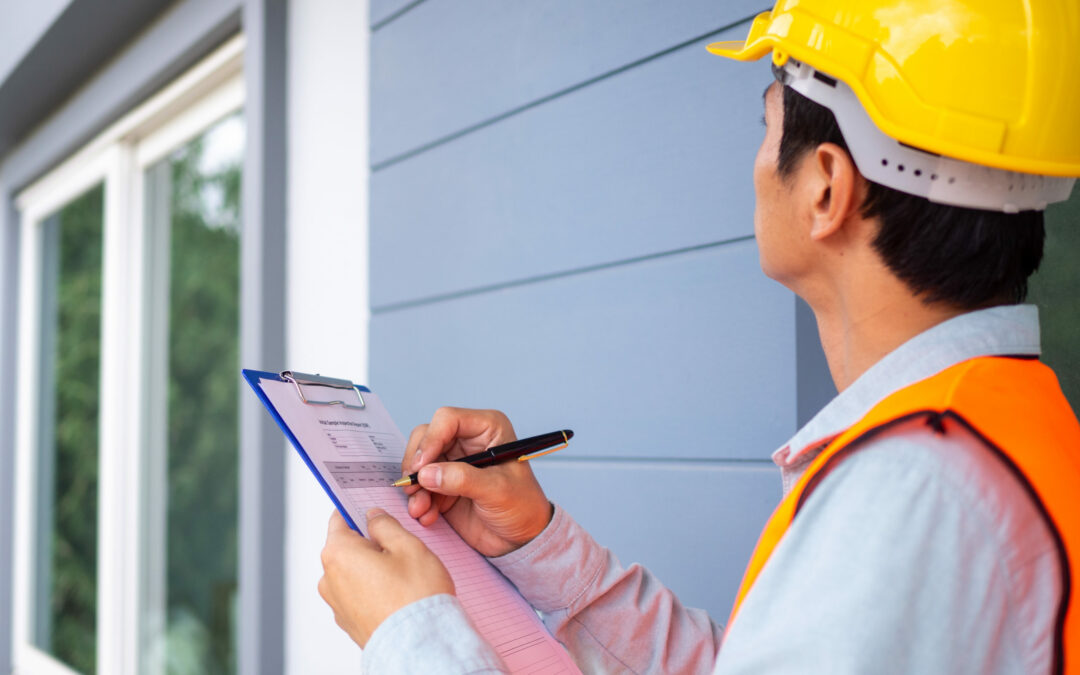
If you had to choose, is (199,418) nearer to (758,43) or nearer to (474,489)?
(474,489)

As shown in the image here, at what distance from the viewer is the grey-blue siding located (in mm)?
1239

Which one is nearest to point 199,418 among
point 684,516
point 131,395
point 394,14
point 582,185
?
point 131,395

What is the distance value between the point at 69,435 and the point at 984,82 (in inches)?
162

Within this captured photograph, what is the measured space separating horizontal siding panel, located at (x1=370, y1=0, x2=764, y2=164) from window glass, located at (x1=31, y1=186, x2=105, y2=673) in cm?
227

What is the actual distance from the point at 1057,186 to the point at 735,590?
0.74 metres

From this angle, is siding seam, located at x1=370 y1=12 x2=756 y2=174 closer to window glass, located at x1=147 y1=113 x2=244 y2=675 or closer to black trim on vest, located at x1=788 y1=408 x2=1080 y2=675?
black trim on vest, located at x1=788 y1=408 x2=1080 y2=675

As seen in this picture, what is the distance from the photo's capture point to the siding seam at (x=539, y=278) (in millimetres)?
1304

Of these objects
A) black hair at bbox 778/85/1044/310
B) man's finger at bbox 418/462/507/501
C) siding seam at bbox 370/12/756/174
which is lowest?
man's finger at bbox 418/462/507/501

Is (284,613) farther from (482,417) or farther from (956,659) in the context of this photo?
(956,659)

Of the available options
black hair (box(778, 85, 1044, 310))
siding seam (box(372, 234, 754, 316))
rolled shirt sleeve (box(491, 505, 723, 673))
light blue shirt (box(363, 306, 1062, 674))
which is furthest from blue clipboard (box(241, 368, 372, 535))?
siding seam (box(372, 234, 754, 316))

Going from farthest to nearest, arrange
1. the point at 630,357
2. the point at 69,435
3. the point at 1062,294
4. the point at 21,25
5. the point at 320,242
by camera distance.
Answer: the point at 69,435
the point at 21,25
the point at 320,242
the point at 630,357
the point at 1062,294

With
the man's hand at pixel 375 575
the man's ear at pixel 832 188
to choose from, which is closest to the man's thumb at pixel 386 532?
the man's hand at pixel 375 575

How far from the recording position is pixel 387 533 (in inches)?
30.4

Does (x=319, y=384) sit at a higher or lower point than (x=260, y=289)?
lower
